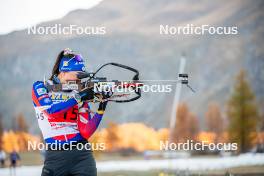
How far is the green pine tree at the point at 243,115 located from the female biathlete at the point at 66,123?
10768mm

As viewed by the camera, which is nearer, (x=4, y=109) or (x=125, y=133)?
(x=4, y=109)

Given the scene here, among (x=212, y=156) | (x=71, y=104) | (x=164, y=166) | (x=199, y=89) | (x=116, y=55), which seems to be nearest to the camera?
(x=71, y=104)

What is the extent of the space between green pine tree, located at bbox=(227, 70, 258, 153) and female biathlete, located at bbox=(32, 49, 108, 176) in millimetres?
10768

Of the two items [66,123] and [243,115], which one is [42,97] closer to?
[66,123]

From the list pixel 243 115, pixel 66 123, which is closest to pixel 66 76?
pixel 66 123

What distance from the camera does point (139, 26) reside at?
43.5ft

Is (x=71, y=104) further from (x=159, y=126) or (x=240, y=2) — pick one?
(x=159, y=126)

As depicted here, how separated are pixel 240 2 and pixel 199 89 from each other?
32.5 feet

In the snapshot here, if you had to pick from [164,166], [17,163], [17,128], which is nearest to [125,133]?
[17,128]

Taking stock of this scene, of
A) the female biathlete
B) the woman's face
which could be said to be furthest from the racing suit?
the woman's face

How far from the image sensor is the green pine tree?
15711 mm

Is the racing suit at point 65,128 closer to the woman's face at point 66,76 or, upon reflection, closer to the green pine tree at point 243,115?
the woman's face at point 66,76

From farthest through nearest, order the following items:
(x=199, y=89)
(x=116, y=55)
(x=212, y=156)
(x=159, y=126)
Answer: (x=199, y=89) → (x=159, y=126) → (x=116, y=55) → (x=212, y=156)

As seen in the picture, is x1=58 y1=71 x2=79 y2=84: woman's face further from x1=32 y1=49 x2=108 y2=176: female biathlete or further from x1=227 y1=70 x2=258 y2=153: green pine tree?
x1=227 y1=70 x2=258 y2=153: green pine tree
